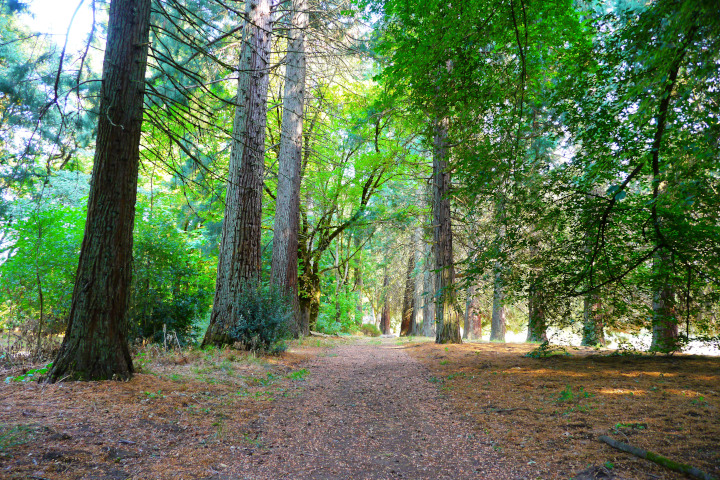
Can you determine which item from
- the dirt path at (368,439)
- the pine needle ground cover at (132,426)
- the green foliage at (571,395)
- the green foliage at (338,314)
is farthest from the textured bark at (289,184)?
the green foliage at (571,395)

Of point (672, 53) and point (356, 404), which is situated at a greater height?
point (672, 53)

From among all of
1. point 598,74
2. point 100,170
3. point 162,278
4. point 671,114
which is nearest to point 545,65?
point 598,74

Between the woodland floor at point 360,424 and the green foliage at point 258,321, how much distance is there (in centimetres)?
145

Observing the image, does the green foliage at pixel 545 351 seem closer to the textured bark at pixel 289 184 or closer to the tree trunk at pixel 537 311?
the tree trunk at pixel 537 311

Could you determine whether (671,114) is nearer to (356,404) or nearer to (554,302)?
(554,302)

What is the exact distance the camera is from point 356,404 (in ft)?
17.0

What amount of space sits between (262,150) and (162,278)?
3.47m

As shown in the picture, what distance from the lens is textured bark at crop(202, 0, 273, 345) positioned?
786 centimetres

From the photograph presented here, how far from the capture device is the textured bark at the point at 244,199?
786 cm

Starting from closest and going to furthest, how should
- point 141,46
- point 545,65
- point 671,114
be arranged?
point 671,114 < point 141,46 < point 545,65

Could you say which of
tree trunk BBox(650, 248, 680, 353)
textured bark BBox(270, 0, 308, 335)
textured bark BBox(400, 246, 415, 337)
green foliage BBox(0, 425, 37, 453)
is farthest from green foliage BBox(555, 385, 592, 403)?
textured bark BBox(400, 246, 415, 337)

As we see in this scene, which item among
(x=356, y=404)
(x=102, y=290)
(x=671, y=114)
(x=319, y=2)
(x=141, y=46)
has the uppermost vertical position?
(x=319, y=2)

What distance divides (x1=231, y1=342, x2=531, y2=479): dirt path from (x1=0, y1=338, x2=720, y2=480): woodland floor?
0.02 metres

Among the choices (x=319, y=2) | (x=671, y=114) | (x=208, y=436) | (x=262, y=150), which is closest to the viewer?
(x=208, y=436)
